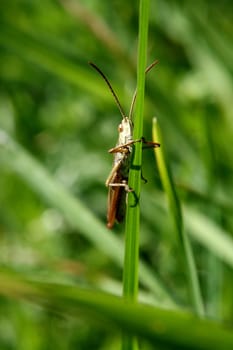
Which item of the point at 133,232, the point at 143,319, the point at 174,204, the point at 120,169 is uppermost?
the point at 120,169

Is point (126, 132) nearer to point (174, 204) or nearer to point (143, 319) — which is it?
point (174, 204)

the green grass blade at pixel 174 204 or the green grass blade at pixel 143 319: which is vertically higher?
the green grass blade at pixel 174 204

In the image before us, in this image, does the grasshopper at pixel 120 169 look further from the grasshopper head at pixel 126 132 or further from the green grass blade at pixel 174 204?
the green grass blade at pixel 174 204

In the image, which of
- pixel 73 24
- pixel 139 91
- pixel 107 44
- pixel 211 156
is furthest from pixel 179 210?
pixel 73 24

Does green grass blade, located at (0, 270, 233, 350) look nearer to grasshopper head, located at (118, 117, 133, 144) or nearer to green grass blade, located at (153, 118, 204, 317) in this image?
green grass blade, located at (153, 118, 204, 317)

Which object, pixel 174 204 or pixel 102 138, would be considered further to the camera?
pixel 102 138

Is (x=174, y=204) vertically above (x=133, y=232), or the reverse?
(x=174, y=204)

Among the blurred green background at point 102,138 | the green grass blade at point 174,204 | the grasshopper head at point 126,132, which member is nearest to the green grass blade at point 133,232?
the green grass blade at point 174,204

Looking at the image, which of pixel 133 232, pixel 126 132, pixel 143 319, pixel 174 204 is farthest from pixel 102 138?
pixel 143 319

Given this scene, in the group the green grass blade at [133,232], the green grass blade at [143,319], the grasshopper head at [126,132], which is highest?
the grasshopper head at [126,132]
